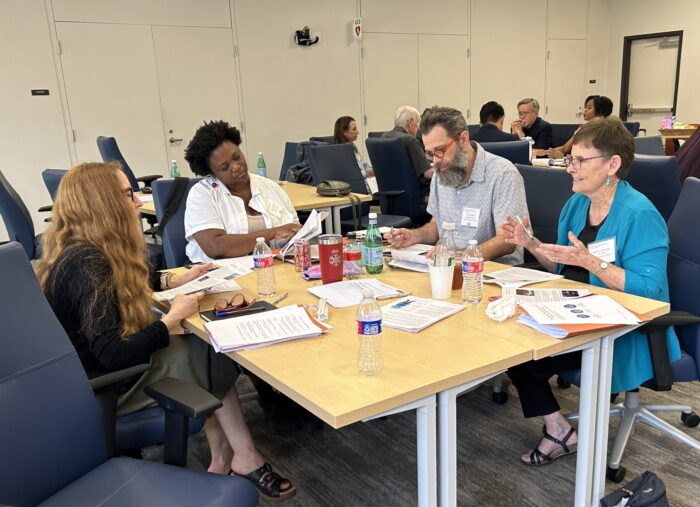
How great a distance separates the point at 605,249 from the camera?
2021 mm

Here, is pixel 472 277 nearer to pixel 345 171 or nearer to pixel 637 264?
pixel 637 264

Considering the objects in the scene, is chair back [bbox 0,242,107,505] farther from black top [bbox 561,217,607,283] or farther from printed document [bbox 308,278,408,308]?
black top [bbox 561,217,607,283]

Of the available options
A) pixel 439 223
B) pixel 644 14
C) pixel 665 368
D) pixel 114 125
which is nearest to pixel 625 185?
pixel 665 368

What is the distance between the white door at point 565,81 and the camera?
32.8 ft

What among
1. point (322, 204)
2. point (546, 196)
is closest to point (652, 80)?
point (322, 204)

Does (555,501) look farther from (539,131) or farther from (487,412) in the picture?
(539,131)

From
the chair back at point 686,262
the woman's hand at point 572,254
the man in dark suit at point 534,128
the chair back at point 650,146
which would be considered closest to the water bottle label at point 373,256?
the woman's hand at point 572,254

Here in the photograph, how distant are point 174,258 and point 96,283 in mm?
1343

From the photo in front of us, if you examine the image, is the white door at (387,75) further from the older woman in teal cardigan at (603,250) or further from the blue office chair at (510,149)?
the older woman in teal cardigan at (603,250)

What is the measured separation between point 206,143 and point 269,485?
1.64 meters

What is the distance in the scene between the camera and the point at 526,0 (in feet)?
30.8

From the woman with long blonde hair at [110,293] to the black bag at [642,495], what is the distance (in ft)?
4.19

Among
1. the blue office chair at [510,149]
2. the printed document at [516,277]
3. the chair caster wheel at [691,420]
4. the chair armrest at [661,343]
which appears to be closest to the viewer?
the chair armrest at [661,343]

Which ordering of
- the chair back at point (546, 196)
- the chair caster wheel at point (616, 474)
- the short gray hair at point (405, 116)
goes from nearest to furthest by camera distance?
the chair caster wheel at point (616, 474)
the chair back at point (546, 196)
the short gray hair at point (405, 116)
